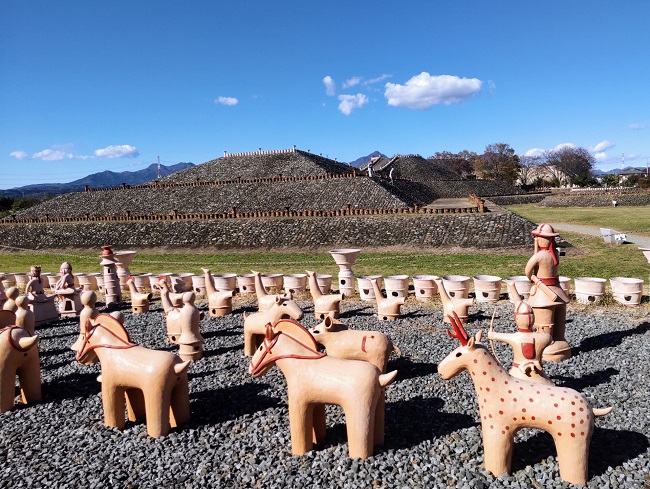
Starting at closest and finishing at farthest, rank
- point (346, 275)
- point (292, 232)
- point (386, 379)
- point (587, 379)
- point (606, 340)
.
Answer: point (386, 379) < point (587, 379) < point (606, 340) < point (346, 275) < point (292, 232)

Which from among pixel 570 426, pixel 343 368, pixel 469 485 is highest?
pixel 343 368

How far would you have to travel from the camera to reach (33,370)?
6781 mm

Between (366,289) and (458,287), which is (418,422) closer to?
(458,287)

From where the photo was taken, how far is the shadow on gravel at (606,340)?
798 cm

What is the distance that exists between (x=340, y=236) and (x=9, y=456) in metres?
19.8

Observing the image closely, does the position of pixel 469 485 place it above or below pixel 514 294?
below

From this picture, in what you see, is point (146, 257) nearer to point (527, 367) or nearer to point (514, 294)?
point (514, 294)

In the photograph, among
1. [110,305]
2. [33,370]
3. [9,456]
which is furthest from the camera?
[110,305]

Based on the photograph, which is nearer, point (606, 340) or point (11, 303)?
point (606, 340)

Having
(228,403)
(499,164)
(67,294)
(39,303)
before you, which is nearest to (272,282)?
(67,294)

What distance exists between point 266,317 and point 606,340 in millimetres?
6263

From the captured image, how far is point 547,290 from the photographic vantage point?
24.1 feet

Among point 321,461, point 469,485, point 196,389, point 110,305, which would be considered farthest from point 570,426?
point 110,305

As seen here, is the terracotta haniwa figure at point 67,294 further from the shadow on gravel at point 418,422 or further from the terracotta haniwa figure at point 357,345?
the shadow on gravel at point 418,422
